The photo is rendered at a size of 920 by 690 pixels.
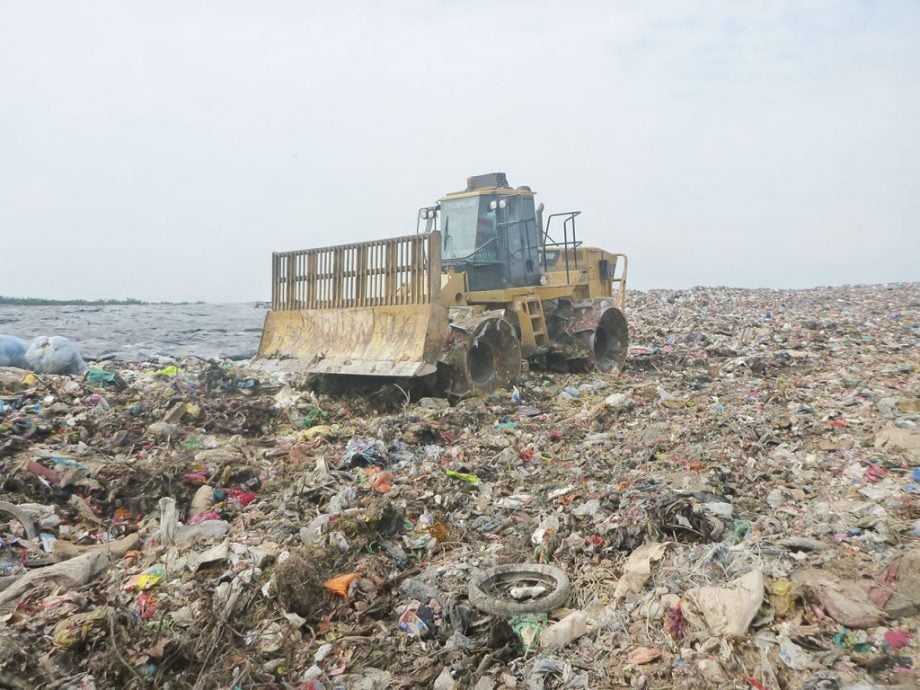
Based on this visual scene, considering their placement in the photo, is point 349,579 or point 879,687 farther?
point 349,579

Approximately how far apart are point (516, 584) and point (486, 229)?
→ 20.2 feet

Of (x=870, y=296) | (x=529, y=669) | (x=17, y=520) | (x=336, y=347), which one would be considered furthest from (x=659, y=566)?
(x=870, y=296)

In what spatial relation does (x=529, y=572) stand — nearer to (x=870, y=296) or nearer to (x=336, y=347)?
(x=336, y=347)

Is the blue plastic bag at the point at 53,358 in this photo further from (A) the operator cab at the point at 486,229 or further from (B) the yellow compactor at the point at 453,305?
(A) the operator cab at the point at 486,229

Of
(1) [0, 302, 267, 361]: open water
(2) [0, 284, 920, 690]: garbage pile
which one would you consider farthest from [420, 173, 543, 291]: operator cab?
(1) [0, 302, 267, 361]: open water

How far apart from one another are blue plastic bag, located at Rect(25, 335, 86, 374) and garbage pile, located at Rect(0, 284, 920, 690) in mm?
2075

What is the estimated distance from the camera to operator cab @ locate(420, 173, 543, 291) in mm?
8922

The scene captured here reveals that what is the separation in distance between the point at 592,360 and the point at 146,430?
567 cm

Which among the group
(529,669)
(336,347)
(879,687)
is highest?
(336,347)

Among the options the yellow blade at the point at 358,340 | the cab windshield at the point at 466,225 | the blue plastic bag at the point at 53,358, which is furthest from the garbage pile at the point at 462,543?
the cab windshield at the point at 466,225

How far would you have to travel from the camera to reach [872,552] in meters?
3.25

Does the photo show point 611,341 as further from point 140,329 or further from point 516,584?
point 140,329

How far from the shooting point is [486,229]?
354 inches

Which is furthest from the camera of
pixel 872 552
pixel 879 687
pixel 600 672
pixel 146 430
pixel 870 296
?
pixel 870 296
